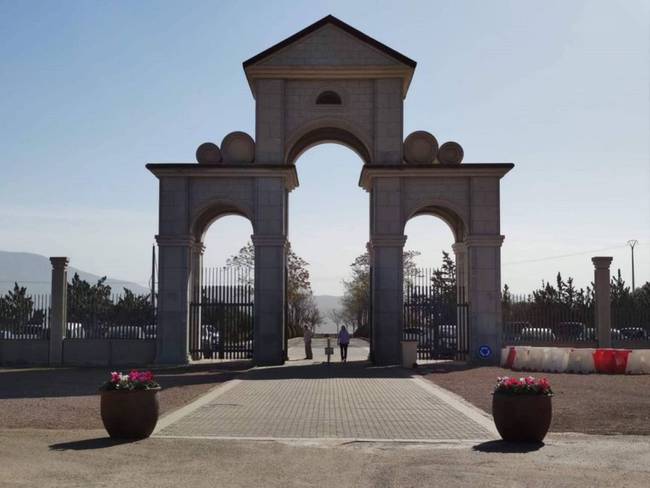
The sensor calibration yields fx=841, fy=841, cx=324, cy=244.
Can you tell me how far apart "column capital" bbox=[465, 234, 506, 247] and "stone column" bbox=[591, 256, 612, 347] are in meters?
5.32

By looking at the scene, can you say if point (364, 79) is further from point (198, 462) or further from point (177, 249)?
point (198, 462)

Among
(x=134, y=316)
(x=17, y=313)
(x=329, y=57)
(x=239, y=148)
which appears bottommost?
(x=134, y=316)

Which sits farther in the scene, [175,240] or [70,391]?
[175,240]

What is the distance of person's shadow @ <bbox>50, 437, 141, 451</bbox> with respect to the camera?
1192 cm

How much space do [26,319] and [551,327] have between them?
21371 millimetres

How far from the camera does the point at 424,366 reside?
30219mm

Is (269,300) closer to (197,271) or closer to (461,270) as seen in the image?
(197,271)

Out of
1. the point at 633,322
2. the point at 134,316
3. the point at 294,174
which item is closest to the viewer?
the point at 294,174

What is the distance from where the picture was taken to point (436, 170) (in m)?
31.6

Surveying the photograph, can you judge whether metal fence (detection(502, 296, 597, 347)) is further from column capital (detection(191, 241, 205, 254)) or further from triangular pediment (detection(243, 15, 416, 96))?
column capital (detection(191, 241, 205, 254))

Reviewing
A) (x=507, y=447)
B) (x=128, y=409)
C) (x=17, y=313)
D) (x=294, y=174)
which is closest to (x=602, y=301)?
(x=294, y=174)

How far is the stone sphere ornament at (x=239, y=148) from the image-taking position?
32188 millimetres

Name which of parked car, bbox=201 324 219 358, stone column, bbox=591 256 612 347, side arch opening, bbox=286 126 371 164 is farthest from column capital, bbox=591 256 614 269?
parked car, bbox=201 324 219 358

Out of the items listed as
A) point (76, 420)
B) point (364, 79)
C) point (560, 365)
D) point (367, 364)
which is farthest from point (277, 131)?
point (76, 420)
